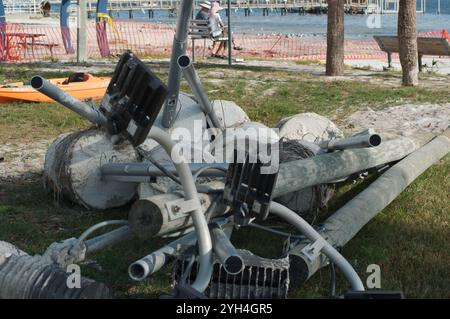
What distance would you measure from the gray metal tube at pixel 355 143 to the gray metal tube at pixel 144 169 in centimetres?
103

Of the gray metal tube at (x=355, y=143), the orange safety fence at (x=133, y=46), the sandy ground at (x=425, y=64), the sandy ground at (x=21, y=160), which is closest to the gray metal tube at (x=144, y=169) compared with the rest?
the gray metal tube at (x=355, y=143)

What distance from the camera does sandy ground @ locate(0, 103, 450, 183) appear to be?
7815 millimetres

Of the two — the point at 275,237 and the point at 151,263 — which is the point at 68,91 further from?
the point at 151,263

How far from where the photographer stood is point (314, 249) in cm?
411

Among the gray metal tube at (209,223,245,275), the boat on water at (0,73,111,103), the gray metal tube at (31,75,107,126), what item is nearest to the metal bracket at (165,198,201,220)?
the gray metal tube at (209,223,245,275)

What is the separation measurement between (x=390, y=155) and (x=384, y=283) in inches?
94.4

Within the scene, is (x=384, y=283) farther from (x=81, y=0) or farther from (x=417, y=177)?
(x=81, y=0)

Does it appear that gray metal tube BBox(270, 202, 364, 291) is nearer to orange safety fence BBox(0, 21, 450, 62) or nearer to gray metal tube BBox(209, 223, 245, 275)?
gray metal tube BBox(209, 223, 245, 275)

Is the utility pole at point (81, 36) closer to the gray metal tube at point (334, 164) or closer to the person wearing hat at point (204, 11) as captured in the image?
the person wearing hat at point (204, 11)

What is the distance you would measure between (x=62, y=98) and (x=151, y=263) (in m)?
0.93

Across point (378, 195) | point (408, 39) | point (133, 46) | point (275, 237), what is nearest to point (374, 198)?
point (378, 195)

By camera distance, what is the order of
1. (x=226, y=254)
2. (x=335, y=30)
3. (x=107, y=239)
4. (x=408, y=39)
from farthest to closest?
(x=335, y=30) → (x=408, y=39) → (x=107, y=239) → (x=226, y=254)

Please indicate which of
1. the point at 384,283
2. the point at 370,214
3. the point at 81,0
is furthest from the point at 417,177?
the point at 81,0

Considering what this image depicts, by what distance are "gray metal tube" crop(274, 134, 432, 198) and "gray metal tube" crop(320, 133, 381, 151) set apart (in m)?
0.09
